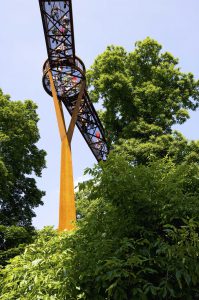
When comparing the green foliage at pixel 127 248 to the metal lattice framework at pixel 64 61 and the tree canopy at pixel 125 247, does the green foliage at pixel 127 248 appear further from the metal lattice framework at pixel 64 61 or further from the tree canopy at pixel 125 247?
the metal lattice framework at pixel 64 61

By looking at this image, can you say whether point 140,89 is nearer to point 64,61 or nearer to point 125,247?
point 64,61

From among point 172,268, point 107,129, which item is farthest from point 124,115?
point 172,268

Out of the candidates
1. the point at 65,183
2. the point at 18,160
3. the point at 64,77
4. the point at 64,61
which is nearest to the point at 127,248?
the point at 65,183

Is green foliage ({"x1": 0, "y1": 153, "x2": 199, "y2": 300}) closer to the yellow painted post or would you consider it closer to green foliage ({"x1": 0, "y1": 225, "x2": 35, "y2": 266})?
the yellow painted post

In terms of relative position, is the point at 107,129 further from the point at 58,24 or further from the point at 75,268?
the point at 75,268

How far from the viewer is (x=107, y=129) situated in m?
16.9

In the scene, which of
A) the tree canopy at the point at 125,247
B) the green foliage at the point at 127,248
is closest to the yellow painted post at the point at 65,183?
the tree canopy at the point at 125,247

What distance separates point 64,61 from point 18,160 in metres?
5.80

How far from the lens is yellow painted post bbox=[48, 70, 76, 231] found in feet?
37.8

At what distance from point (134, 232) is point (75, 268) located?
2.96ft

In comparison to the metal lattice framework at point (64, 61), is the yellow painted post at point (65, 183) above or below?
below

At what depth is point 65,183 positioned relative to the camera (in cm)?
1250

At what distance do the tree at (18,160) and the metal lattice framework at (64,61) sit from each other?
103 inches

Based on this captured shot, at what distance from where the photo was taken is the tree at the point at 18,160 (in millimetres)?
16594
